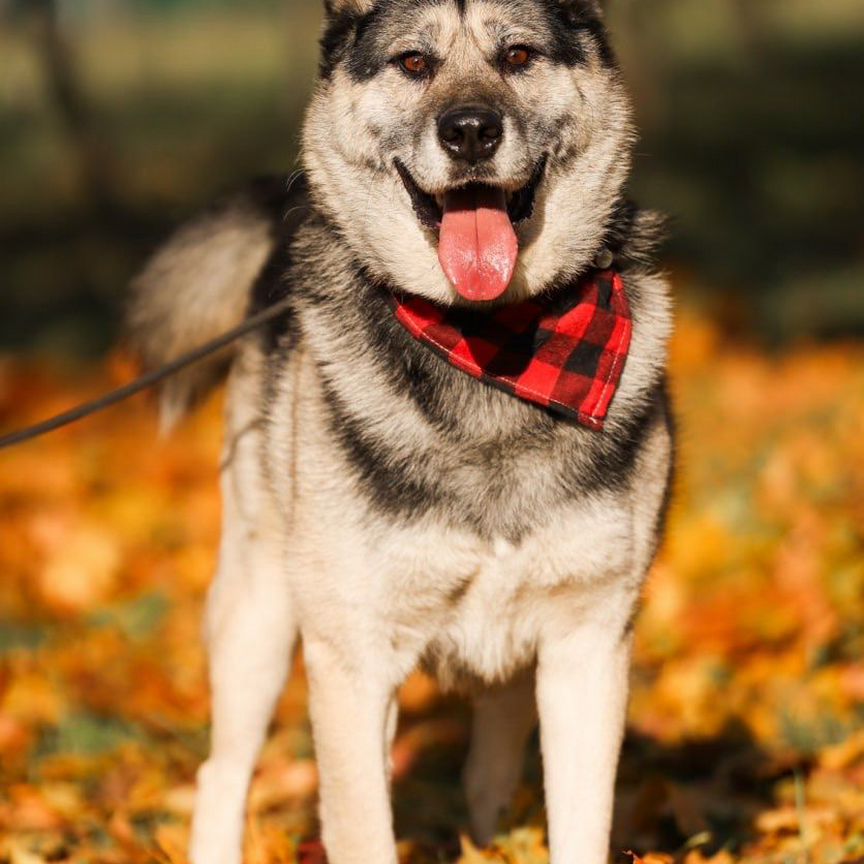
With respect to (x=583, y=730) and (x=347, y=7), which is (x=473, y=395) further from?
(x=347, y=7)

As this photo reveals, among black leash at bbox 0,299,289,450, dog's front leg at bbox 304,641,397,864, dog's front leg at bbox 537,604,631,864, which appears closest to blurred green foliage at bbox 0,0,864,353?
black leash at bbox 0,299,289,450

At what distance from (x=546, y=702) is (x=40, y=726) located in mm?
2358

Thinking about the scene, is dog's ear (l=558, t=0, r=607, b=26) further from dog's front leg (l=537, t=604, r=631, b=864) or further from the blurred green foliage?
the blurred green foliage

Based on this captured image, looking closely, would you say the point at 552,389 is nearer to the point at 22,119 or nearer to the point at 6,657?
the point at 6,657

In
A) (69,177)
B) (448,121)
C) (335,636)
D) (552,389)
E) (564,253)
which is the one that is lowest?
(69,177)

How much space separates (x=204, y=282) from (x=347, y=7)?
46.2 inches

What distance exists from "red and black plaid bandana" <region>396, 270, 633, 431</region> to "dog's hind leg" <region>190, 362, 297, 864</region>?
2.56 ft

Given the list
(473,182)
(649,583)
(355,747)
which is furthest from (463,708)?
(473,182)

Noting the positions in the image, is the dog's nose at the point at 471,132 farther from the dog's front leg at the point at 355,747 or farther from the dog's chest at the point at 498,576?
the dog's front leg at the point at 355,747

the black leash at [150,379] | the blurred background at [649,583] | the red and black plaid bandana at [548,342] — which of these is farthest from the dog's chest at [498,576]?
the black leash at [150,379]

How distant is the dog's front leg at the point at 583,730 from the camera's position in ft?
10.9

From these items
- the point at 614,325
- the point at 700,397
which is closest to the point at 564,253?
the point at 614,325

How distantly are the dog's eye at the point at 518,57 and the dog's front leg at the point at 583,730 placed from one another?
1.35 m

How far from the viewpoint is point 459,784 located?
4668mm
